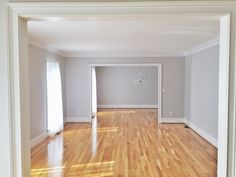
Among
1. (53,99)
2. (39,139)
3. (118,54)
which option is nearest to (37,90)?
(53,99)

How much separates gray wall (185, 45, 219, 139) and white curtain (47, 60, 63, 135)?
4.10m

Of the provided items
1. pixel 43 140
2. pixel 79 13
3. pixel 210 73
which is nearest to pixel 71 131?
pixel 43 140

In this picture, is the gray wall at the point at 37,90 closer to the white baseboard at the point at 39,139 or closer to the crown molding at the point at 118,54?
the white baseboard at the point at 39,139

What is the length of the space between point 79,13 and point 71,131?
209 inches

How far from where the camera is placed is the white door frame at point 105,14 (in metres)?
1.91

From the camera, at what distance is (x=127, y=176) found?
3.53 m

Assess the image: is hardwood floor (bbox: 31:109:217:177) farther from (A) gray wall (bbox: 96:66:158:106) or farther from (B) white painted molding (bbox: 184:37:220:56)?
(A) gray wall (bbox: 96:66:158:106)

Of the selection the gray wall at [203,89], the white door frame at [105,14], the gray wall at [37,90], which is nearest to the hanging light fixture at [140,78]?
the gray wall at [203,89]

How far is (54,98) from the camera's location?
21.1 ft

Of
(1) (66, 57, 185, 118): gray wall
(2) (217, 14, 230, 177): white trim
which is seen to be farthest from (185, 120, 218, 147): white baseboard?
(2) (217, 14, 230, 177): white trim

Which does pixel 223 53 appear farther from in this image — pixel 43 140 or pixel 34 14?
pixel 43 140

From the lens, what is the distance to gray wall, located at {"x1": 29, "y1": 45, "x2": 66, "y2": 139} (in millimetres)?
5117

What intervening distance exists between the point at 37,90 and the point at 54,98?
3.36 feet

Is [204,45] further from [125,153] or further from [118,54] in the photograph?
[125,153]
